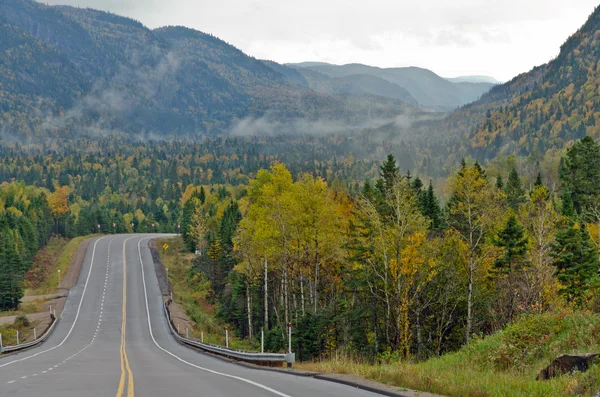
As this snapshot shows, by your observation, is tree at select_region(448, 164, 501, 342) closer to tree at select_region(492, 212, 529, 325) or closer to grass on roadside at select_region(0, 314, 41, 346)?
tree at select_region(492, 212, 529, 325)

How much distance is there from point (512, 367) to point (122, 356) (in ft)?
83.4

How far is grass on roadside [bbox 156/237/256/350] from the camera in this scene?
64.6 m

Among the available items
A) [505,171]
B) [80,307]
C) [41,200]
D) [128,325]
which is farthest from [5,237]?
[505,171]

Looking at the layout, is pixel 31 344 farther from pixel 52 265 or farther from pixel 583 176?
pixel 583 176

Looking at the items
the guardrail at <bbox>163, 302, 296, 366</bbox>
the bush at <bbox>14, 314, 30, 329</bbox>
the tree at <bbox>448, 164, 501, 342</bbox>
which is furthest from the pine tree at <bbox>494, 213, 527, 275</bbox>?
the bush at <bbox>14, 314, 30, 329</bbox>

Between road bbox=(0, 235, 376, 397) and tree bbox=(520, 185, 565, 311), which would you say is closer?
road bbox=(0, 235, 376, 397)

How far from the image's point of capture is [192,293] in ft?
301

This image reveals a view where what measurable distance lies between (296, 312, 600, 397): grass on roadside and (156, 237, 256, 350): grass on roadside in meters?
33.2

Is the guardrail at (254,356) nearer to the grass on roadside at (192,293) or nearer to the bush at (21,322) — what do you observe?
the grass on roadside at (192,293)

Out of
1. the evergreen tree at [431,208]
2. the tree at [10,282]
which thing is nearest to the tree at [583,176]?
the evergreen tree at [431,208]

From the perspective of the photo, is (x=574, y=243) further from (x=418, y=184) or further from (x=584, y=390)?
(x=584, y=390)

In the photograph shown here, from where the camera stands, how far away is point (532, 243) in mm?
48656

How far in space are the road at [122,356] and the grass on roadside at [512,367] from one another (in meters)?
1.43

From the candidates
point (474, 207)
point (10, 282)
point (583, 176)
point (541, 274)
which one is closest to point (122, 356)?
point (474, 207)
